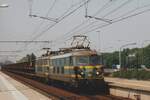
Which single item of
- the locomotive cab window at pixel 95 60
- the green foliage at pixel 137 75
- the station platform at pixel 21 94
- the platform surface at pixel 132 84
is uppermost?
the locomotive cab window at pixel 95 60

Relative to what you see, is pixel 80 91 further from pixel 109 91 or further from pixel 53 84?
pixel 53 84

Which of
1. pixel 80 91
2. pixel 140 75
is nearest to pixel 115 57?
pixel 140 75

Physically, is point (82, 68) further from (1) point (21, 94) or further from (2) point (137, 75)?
(2) point (137, 75)

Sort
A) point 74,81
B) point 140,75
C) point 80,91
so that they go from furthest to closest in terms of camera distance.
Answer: point 140,75 < point 80,91 < point 74,81

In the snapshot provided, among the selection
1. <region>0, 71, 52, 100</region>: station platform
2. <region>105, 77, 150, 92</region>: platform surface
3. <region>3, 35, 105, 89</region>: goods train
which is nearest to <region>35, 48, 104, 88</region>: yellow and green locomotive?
<region>3, 35, 105, 89</region>: goods train

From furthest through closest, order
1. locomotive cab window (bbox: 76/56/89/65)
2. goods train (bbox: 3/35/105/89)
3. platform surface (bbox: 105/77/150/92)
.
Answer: locomotive cab window (bbox: 76/56/89/65), goods train (bbox: 3/35/105/89), platform surface (bbox: 105/77/150/92)

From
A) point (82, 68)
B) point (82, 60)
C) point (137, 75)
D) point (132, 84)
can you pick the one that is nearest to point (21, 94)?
point (82, 68)

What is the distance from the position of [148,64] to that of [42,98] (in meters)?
102

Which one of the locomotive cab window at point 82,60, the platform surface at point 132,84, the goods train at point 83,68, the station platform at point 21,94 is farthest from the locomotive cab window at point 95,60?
the station platform at point 21,94

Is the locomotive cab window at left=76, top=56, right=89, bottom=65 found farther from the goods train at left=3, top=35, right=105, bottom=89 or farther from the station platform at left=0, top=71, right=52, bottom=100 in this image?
the station platform at left=0, top=71, right=52, bottom=100

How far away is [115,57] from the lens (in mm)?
143375

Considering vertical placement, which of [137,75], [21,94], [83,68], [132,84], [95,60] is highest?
[95,60]

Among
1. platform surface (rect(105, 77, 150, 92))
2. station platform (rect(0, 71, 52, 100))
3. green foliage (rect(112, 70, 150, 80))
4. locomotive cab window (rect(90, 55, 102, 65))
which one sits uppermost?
locomotive cab window (rect(90, 55, 102, 65))

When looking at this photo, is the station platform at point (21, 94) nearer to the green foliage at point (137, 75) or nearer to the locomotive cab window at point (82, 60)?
the locomotive cab window at point (82, 60)
